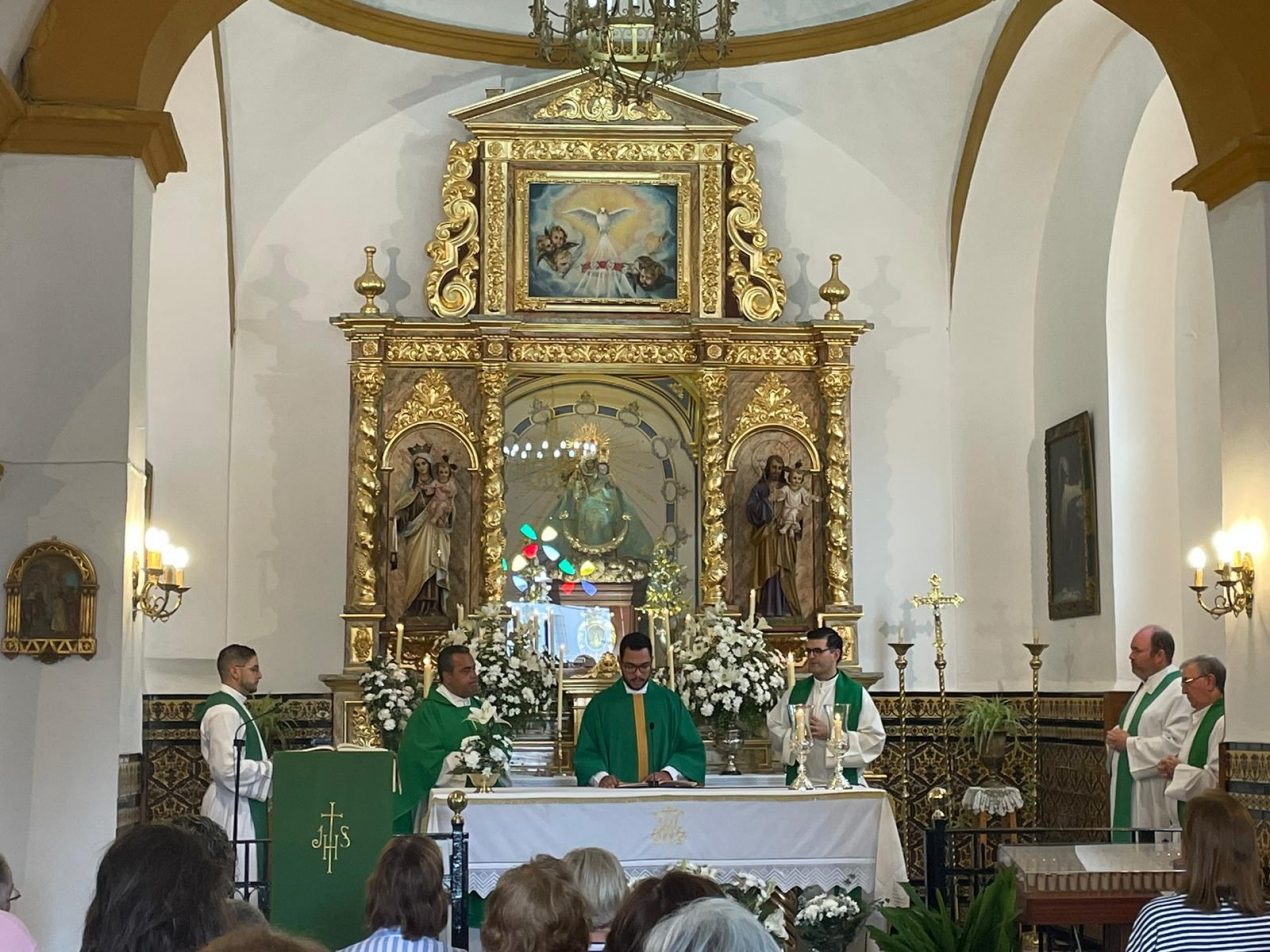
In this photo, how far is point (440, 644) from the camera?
13.6 m

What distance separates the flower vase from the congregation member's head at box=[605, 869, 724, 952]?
7.93 metres

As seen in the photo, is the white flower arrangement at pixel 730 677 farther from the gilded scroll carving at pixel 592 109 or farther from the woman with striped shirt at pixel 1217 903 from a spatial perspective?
the woman with striped shirt at pixel 1217 903

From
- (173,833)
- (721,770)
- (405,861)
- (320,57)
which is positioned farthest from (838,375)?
(173,833)

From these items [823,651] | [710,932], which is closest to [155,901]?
[710,932]

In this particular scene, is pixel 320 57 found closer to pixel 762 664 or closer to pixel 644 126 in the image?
pixel 644 126

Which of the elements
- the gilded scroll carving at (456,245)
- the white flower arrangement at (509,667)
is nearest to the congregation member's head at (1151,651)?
the white flower arrangement at (509,667)

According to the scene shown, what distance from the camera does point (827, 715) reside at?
1131 cm

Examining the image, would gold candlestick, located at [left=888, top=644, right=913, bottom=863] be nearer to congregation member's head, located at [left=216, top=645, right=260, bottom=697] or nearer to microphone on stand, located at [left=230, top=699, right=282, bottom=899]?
microphone on stand, located at [left=230, top=699, right=282, bottom=899]

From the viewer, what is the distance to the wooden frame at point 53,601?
8.34 meters

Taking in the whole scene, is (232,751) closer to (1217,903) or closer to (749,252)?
(1217,903)

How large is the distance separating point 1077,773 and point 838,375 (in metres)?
3.57

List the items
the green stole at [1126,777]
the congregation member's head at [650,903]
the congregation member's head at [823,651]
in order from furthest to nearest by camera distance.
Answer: the congregation member's head at [823,651] < the green stole at [1126,777] < the congregation member's head at [650,903]

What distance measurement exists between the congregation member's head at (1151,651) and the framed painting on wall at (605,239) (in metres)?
5.17

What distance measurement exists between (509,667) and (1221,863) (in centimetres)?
782
